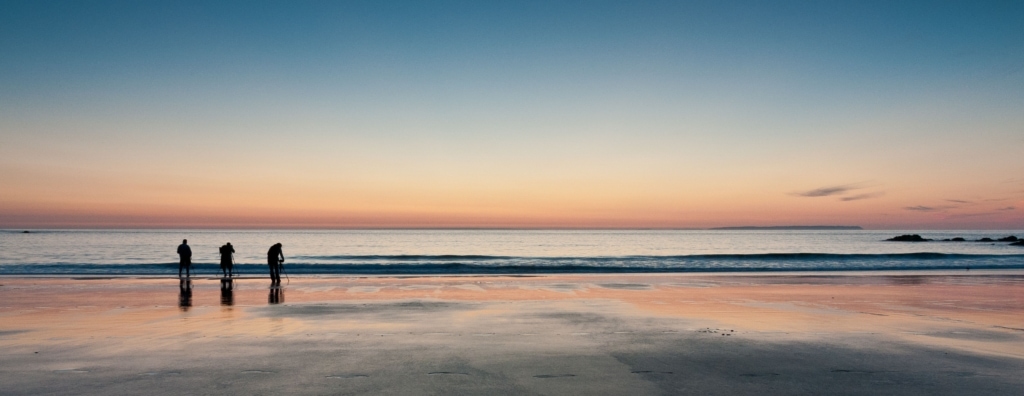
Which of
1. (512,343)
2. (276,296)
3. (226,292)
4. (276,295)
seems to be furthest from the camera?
(226,292)

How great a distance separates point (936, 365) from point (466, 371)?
736 centimetres

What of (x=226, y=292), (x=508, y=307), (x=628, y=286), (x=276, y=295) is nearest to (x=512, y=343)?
(x=508, y=307)

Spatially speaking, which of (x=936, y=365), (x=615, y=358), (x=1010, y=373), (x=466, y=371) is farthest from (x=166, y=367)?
(x=1010, y=373)

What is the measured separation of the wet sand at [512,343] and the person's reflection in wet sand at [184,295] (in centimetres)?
15

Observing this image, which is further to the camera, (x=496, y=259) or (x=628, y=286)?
(x=496, y=259)

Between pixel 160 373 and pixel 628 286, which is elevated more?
pixel 160 373

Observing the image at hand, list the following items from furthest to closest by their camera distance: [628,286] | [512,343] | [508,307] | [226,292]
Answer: [628,286], [226,292], [508,307], [512,343]

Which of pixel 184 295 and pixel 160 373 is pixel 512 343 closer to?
pixel 160 373

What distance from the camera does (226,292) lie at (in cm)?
2169

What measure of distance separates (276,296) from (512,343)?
12.1m

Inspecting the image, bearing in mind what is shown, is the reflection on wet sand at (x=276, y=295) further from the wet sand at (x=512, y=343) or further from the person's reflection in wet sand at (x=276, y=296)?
the wet sand at (x=512, y=343)

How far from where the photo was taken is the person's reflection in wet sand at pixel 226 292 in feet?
60.0

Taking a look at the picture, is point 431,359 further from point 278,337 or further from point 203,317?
point 203,317

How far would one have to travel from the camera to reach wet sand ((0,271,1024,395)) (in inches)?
319
